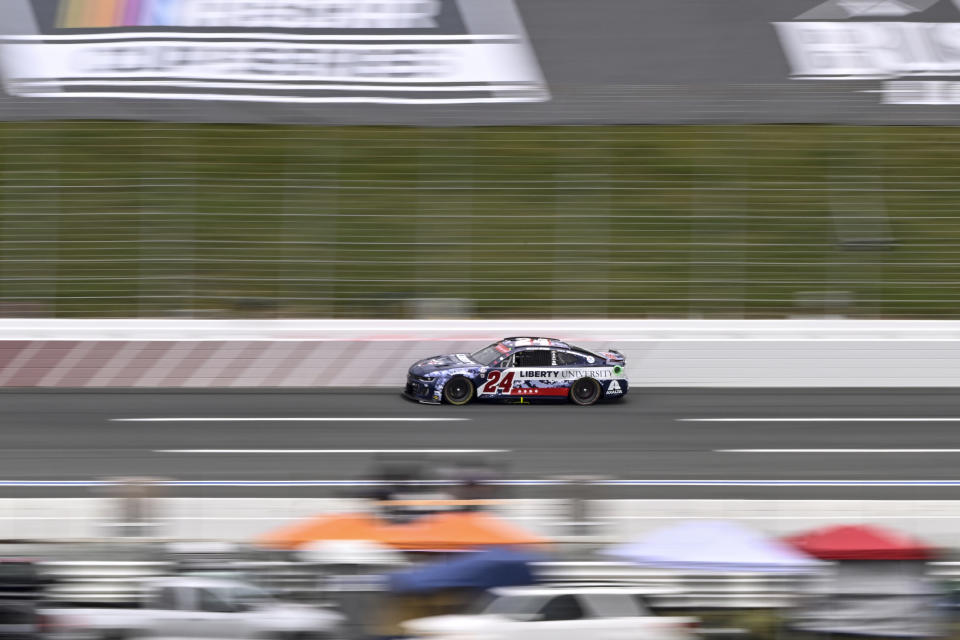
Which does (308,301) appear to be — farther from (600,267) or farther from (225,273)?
(600,267)

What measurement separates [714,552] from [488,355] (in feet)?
31.0

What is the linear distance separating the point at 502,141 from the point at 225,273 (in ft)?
17.8

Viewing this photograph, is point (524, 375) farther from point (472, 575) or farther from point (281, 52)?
point (281, 52)

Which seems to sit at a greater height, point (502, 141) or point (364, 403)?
point (502, 141)

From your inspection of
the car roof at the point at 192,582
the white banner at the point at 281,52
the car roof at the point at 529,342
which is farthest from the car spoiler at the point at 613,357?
the car roof at the point at 192,582

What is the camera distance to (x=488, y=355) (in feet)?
55.9

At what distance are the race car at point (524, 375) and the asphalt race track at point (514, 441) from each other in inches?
9.0

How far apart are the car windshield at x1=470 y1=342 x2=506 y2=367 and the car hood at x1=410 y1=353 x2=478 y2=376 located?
0.32 feet

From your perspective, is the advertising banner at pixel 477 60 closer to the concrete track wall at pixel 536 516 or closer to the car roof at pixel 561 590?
the concrete track wall at pixel 536 516

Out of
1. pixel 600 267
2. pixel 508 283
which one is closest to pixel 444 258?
pixel 508 283

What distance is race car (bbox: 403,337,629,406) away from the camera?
16.7 meters

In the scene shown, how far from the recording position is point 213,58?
23.4 metres

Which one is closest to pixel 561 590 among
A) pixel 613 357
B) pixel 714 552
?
pixel 714 552

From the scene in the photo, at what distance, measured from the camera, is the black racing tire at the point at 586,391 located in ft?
55.4
